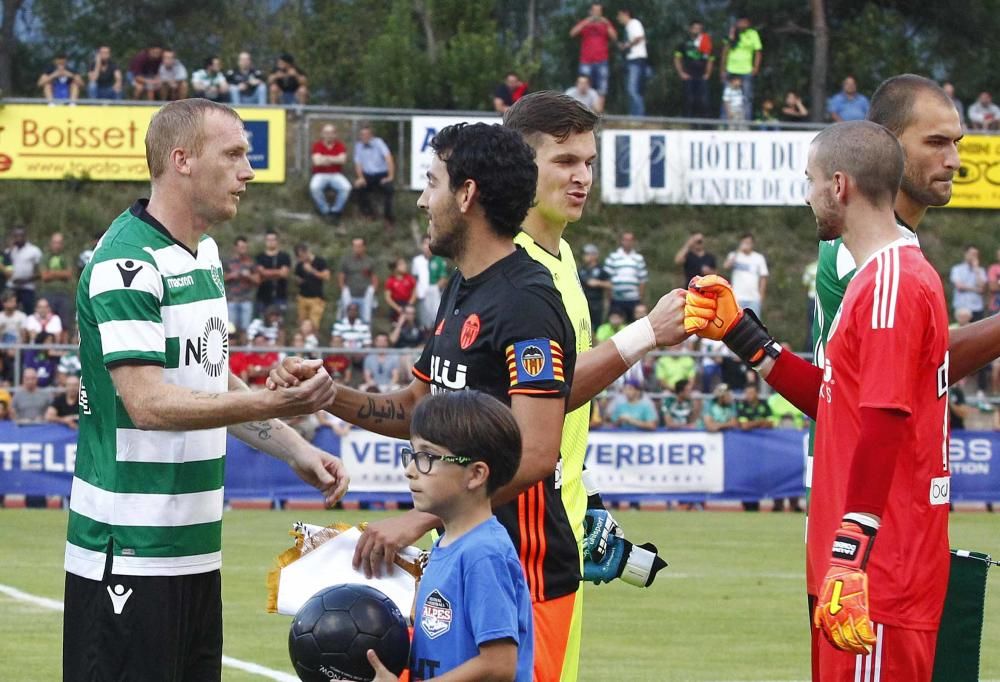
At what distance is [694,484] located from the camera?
22406 mm

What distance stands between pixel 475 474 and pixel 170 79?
27924mm

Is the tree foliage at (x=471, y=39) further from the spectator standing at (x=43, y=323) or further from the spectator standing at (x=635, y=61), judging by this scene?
the spectator standing at (x=43, y=323)

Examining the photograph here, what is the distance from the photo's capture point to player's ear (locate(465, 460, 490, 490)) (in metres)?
4.65

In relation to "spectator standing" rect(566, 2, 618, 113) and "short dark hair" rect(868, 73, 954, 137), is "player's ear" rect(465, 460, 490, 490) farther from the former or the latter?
"spectator standing" rect(566, 2, 618, 113)

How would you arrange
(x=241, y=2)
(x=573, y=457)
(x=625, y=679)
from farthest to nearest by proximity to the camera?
(x=241, y=2) < (x=625, y=679) < (x=573, y=457)

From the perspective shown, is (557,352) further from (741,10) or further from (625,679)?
(741,10)

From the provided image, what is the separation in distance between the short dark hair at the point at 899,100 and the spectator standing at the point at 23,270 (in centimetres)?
2208

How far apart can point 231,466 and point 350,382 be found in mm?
2827

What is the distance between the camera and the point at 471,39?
37562mm

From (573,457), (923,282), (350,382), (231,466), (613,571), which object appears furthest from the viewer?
(350,382)

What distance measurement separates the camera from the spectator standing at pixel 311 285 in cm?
2750

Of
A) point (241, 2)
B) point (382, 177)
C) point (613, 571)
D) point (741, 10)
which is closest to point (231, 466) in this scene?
point (382, 177)

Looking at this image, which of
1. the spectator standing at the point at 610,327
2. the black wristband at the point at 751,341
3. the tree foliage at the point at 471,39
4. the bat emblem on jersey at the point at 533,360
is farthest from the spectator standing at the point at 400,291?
the bat emblem on jersey at the point at 533,360

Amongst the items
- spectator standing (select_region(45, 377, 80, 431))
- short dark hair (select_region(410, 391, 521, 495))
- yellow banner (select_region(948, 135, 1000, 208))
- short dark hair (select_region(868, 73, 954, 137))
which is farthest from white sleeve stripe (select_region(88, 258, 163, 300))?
yellow banner (select_region(948, 135, 1000, 208))
